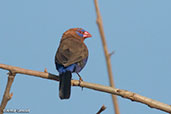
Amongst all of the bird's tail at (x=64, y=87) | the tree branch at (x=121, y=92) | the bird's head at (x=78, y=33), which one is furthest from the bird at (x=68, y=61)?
the tree branch at (x=121, y=92)

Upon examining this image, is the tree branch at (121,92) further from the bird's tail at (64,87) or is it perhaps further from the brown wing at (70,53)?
the brown wing at (70,53)

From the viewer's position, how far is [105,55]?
1.40 m

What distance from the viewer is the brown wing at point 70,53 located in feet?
14.0

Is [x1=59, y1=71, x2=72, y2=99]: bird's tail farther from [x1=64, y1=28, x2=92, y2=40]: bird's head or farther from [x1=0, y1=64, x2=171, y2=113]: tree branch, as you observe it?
[x1=64, y1=28, x2=92, y2=40]: bird's head

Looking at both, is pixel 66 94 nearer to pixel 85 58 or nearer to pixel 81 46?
pixel 85 58

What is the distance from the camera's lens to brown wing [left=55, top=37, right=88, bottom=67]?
14.0 ft

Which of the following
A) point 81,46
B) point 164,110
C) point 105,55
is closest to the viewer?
point 105,55

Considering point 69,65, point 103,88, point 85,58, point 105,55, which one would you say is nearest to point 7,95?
point 105,55

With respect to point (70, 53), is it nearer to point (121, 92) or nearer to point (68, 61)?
point (68, 61)

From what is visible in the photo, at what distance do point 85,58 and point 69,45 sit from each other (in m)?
0.43

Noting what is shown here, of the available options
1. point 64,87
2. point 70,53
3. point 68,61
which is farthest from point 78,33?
point 64,87

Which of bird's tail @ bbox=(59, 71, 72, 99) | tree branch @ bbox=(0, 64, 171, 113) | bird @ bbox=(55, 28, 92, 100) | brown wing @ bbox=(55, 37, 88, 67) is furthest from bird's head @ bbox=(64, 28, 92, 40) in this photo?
tree branch @ bbox=(0, 64, 171, 113)

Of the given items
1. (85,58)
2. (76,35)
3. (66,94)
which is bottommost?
(66,94)

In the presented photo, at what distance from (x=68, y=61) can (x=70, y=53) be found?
0.33 metres
